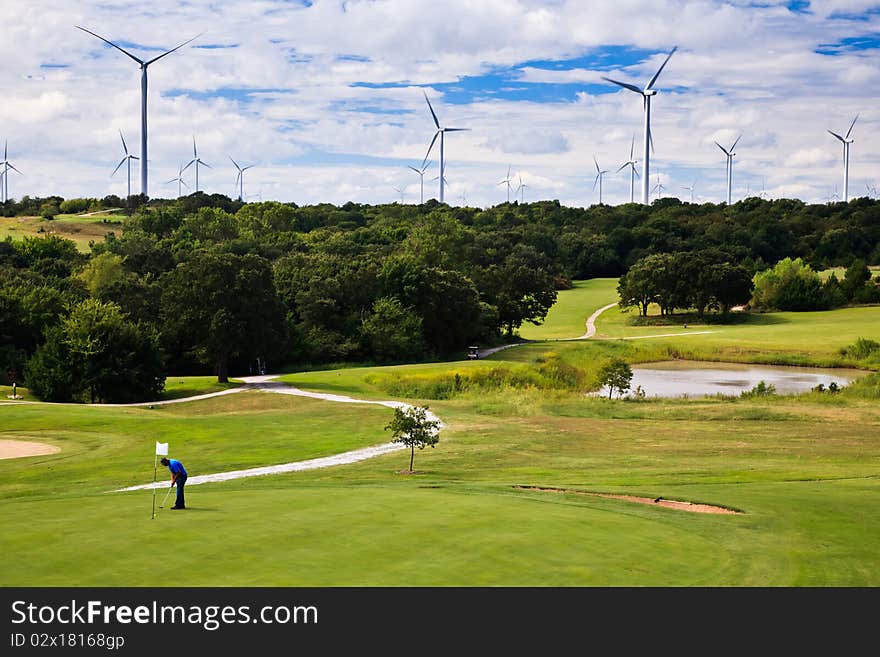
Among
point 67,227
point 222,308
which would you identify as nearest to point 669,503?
point 222,308

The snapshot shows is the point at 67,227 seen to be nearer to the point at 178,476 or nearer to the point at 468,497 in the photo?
the point at 468,497

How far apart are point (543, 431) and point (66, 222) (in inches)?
6098

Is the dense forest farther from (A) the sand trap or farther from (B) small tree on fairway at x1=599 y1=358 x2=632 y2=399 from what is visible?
(B) small tree on fairway at x1=599 y1=358 x2=632 y2=399

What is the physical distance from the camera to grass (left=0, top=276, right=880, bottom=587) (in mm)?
16641

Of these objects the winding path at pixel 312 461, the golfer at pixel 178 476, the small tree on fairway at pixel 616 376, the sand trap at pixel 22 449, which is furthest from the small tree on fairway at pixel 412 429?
the small tree on fairway at pixel 616 376

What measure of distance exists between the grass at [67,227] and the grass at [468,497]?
117 metres

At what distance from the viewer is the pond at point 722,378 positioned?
7212 centimetres

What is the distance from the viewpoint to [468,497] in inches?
1005

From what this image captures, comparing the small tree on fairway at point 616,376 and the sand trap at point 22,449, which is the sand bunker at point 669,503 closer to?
the sand trap at point 22,449

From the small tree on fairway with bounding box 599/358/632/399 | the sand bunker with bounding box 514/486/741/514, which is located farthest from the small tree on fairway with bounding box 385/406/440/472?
the small tree on fairway with bounding box 599/358/632/399

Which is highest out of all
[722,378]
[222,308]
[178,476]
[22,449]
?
[222,308]

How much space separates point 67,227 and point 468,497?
166045 mm

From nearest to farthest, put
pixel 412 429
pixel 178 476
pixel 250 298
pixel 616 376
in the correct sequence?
Answer: pixel 178 476 → pixel 412 429 → pixel 616 376 → pixel 250 298

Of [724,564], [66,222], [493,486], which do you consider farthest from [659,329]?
[66,222]
